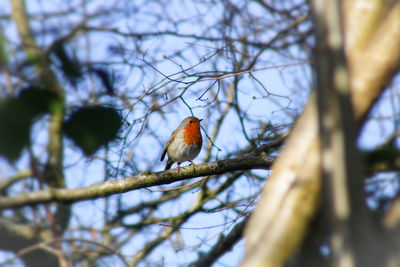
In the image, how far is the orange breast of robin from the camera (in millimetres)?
6660

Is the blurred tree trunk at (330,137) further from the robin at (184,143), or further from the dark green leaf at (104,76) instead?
the robin at (184,143)

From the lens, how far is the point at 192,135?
22.1 ft

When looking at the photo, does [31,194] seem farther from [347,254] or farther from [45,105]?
[347,254]

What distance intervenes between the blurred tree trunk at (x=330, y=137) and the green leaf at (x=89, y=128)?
30.2 inches

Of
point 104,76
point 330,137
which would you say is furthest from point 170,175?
point 104,76

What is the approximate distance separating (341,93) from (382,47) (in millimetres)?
524

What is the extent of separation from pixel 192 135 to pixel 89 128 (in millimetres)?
5812

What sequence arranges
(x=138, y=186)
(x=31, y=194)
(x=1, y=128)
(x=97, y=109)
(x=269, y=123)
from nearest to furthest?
1. (x=1, y=128)
2. (x=97, y=109)
3. (x=31, y=194)
4. (x=138, y=186)
5. (x=269, y=123)

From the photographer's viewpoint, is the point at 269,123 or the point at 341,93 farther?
the point at 269,123

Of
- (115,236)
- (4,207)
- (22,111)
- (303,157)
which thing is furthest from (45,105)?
(115,236)

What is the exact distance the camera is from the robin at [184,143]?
6633 mm

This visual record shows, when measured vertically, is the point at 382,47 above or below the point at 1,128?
above

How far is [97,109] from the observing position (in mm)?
970

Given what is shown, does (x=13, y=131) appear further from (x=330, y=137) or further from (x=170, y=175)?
(x=170, y=175)
